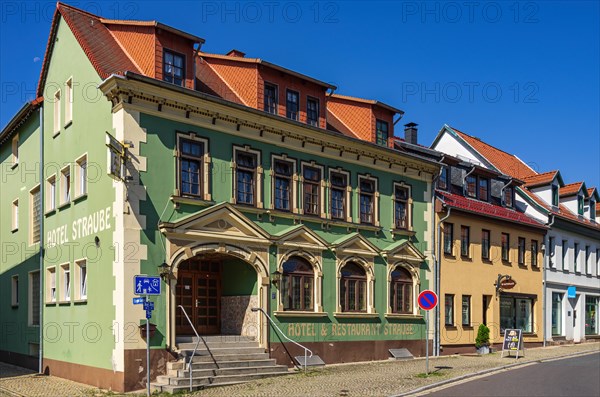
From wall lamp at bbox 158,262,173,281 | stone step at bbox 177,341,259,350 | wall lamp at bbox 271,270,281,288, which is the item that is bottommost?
stone step at bbox 177,341,259,350

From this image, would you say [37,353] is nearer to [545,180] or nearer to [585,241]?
[545,180]

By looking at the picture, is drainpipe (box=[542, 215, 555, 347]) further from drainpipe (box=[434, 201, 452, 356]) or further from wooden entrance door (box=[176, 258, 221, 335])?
wooden entrance door (box=[176, 258, 221, 335])

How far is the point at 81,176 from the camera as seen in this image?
70.2 feet

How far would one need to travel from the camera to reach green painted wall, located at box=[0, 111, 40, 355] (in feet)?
81.9

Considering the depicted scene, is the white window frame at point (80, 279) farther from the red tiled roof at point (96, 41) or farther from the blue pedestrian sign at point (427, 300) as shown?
the blue pedestrian sign at point (427, 300)

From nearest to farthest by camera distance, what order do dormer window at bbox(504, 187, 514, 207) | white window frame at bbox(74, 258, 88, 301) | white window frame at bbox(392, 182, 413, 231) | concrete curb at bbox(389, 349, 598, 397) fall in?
concrete curb at bbox(389, 349, 598, 397), white window frame at bbox(74, 258, 88, 301), white window frame at bbox(392, 182, 413, 231), dormer window at bbox(504, 187, 514, 207)

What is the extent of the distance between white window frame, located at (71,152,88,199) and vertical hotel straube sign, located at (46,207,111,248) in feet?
2.69

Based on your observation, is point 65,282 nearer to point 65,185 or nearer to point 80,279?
point 80,279

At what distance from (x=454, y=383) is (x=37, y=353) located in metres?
13.8

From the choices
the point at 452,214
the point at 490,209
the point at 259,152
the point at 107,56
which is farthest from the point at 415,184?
the point at 107,56

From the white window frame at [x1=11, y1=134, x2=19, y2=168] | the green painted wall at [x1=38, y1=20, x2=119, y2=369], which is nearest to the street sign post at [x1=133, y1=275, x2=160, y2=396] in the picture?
the green painted wall at [x1=38, y1=20, x2=119, y2=369]

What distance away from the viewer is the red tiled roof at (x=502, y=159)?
3875 centimetres

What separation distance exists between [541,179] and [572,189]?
3663 millimetres

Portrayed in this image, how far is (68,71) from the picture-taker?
2239 centimetres
